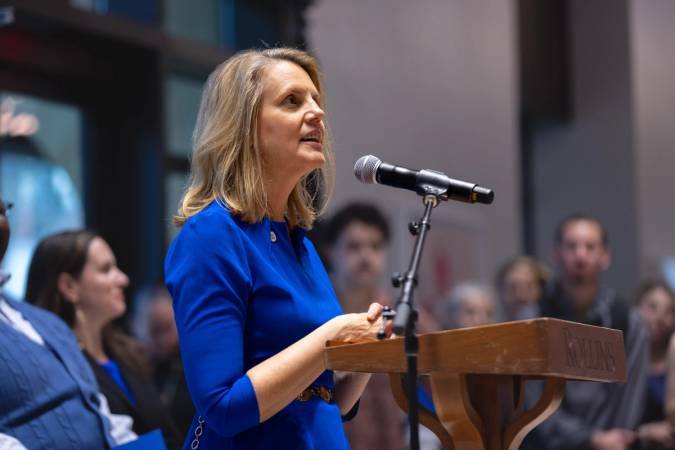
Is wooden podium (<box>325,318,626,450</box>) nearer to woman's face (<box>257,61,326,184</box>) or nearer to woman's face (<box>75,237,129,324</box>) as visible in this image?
woman's face (<box>257,61,326,184</box>)

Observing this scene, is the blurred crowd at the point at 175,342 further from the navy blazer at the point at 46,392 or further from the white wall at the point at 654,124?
the white wall at the point at 654,124

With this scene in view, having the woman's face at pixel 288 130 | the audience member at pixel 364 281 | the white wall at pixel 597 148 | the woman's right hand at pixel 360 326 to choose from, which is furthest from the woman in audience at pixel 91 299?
the white wall at pixel 597 148

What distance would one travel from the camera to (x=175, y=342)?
505cm

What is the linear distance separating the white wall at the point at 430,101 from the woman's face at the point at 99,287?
8.54 ft

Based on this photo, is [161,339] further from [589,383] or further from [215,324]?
[215,324]

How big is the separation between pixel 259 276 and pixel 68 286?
6.24ft

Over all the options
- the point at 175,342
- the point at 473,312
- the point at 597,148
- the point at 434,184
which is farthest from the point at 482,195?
the point at 597,148

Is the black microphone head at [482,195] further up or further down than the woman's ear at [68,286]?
further up

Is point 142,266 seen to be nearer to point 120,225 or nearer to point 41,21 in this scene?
point 120,225

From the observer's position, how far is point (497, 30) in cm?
849

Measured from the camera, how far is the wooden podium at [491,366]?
67.6 inches

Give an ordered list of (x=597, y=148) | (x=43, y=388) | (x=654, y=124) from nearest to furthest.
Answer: (x=43, y=388), (x=597, y=148), (x=654, y=124)

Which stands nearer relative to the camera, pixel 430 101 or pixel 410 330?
pixel 410 330

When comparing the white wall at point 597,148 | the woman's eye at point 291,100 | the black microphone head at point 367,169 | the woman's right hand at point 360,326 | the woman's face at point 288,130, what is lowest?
the woman's right hand at point 360,326
